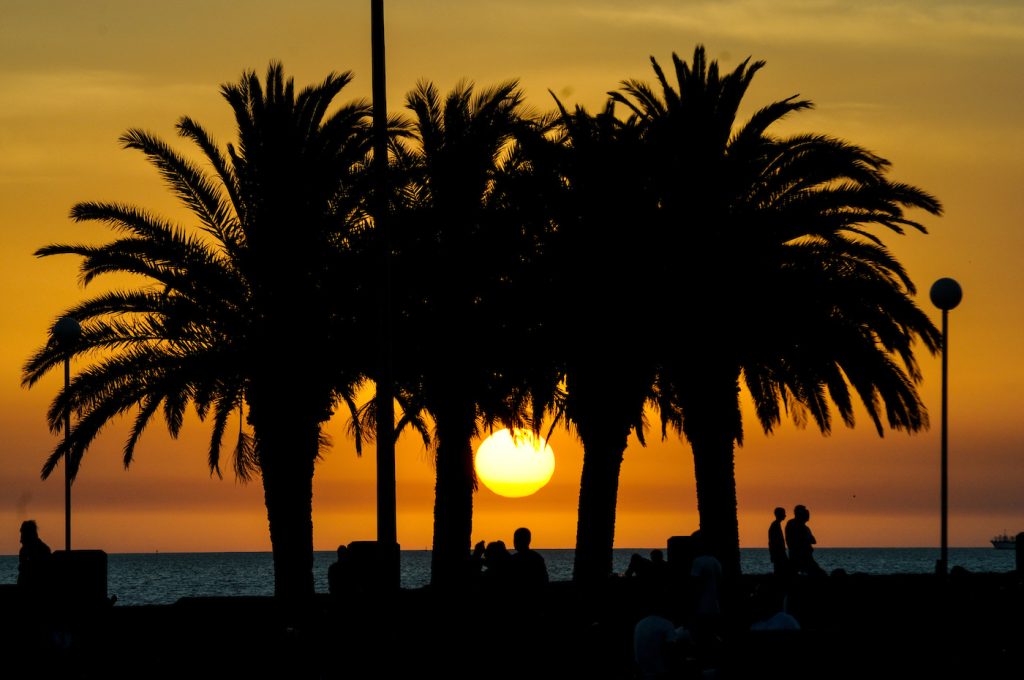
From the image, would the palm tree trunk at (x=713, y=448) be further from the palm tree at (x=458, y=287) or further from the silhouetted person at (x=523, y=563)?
the silhouetted person at (x=523, y=563)

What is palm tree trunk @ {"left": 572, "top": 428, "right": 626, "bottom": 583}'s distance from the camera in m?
28.1

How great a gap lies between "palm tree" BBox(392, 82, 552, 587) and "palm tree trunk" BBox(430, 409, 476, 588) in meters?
0.02

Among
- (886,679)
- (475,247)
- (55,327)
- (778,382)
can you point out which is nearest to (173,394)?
(55,327)

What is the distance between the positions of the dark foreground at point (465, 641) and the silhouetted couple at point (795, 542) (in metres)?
2.89

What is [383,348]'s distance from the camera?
Result: 18.0 m

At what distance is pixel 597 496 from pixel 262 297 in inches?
274

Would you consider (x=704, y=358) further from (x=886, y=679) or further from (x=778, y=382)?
(x=886, y=679)

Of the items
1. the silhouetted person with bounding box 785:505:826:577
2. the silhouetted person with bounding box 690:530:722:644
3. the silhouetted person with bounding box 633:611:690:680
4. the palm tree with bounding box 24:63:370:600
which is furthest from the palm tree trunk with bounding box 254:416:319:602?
the silhouetted person with bounding box 633:611:690:680

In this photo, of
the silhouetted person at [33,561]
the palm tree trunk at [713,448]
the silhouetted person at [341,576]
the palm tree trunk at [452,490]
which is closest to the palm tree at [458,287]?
the palm tree trunk at [452,490]

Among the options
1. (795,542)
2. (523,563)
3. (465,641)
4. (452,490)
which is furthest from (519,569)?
(452,490)

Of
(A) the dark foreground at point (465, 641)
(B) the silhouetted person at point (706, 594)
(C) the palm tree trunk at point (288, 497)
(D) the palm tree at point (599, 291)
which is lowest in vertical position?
(A) the dark foreground at point (465, 641)

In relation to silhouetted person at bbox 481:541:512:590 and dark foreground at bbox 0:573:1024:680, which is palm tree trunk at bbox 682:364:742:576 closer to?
dark foreground at bbox 0:573:1024:680

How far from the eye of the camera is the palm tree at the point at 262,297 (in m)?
26.6

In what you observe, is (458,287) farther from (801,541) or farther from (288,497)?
(801,541)
